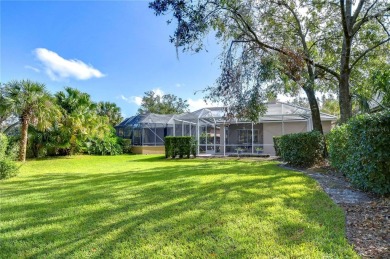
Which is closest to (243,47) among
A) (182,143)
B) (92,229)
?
(92,229)

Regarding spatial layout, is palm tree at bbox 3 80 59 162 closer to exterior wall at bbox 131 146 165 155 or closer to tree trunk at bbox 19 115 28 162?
tree trunk at bbox 19 115 28 162

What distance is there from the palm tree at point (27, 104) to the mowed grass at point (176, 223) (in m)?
11.5

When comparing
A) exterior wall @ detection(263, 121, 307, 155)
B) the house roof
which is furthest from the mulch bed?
exterior wall @ detection(263, 121, 307, 155)

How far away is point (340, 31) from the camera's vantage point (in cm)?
1296

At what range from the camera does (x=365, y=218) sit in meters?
4.35

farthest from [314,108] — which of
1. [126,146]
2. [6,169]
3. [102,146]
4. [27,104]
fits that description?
[126,146]

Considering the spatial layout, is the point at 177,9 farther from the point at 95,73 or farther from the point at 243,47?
the point at 95,73

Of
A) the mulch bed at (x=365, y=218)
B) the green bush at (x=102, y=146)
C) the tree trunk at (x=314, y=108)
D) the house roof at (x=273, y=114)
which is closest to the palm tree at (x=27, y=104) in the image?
the green bush at (x=102, y=146)

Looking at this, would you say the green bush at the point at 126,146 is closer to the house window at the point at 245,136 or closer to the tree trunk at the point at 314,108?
the house window at the point at 245,136

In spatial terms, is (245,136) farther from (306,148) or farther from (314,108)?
(306,148)

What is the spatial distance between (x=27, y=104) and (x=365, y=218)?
19.1 meters

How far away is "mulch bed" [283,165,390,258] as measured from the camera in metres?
3.26

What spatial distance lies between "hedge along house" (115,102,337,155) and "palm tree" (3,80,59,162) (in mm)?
10189

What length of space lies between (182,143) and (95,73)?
50.8ft
